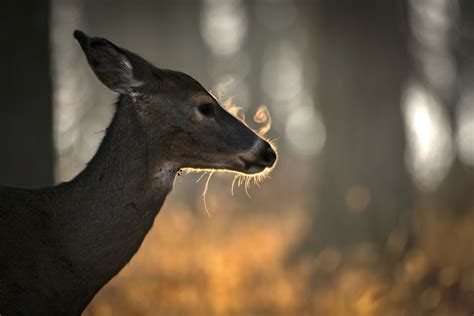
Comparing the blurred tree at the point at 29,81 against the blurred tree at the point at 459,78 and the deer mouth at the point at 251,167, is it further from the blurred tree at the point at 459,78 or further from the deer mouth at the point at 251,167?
the blurred tree at the point at 459,78

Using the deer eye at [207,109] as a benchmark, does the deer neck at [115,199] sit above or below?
below

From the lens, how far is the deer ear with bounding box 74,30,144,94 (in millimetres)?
5102

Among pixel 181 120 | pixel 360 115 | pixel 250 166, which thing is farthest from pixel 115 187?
pixel 360 115

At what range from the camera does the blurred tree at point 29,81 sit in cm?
824

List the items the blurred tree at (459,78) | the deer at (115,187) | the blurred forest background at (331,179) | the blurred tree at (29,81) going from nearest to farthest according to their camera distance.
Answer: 1. the deer at (115,187)
2. the blurred forest background at (331,179)
3. the blurred tree at (29,81)
4. the blurred tree at (459,78)

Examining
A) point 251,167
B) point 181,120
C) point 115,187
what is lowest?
point 115,187

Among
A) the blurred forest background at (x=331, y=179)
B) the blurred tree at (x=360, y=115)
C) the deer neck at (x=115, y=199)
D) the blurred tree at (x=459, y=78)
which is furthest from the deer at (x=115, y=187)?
the blurred tree at (x=459, y=78)

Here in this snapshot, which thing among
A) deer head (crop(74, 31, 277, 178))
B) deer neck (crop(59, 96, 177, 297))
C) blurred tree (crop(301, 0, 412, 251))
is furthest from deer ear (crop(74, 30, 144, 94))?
blurred tree (crop(301, 0, 412, 251))

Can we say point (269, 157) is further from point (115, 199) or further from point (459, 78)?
point (459, 78)

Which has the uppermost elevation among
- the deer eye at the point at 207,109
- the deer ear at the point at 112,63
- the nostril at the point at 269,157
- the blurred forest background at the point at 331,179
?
the deer ear at the point at 112,63

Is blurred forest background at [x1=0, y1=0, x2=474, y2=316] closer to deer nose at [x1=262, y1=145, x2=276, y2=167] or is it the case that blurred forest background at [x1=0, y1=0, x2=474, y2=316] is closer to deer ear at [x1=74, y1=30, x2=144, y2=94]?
deer ear at [x1=74, y1=30, x2=144, y2=94]

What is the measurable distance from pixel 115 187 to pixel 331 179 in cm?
631

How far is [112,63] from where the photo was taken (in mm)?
5195

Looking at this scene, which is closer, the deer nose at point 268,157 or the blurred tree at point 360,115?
the deer nose at point 268,157
